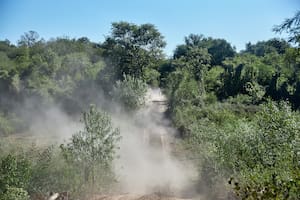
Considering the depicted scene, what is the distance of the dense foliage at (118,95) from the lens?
12672 mm

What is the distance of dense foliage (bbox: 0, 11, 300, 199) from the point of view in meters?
12.7

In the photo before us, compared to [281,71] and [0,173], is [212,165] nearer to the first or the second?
[0,173]

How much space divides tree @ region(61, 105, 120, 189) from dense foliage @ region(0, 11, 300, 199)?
0.10 ft

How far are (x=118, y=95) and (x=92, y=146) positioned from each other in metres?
9.71

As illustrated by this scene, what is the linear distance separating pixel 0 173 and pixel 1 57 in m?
21.5

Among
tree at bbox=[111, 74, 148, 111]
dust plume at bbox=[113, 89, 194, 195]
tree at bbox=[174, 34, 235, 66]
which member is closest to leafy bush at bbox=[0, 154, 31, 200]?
dust plume at bbox=[113, 89, 194, 195]

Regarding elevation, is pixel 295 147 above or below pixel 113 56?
below

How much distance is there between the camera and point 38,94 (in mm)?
26859

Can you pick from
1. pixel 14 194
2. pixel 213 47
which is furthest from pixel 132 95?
pixel 213 47

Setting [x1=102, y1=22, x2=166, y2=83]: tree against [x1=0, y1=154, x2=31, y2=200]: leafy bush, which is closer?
[x1=0, y1=154, x2=31, y2=200]: leafy bush

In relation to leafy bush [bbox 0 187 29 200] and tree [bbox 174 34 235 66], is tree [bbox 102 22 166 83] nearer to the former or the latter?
tree [bbox 174 34 235 66]

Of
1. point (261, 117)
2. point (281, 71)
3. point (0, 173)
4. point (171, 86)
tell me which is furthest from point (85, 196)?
point (281, 71)

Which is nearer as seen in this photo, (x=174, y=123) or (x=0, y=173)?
(x=0, y=173)

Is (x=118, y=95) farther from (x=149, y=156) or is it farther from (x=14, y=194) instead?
(x=14, y=194)
